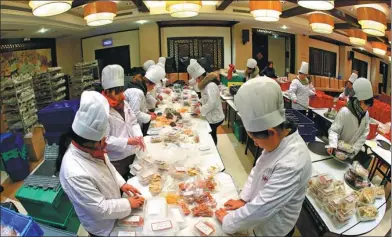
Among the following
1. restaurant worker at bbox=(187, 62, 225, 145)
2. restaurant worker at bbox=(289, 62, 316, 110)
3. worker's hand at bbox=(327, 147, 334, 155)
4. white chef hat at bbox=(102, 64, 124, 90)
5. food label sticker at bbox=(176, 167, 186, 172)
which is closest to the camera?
food label sticker at bbox=(176, 167, 186, 172)

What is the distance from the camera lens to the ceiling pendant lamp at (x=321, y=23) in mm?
1380

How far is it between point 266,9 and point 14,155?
1283 millimetres

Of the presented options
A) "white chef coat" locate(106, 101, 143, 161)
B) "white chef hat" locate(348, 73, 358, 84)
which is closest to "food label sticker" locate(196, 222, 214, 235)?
"white chef coat" locate(106, 101, 143, 161)

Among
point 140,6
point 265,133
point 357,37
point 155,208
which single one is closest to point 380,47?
point 357,37

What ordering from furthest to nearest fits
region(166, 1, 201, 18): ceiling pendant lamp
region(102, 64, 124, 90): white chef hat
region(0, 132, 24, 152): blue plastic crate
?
region(102, 64, 124, 90): white chef hat → region(166, 1, 201, 18): ceiling pendant lamp → region(0, 132, 24, 152): blue plastic crate

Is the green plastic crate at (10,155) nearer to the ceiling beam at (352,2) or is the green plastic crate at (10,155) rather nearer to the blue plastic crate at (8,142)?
the blue plastic crate at (8,142)

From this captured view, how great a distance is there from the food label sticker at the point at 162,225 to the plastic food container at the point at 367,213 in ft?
2.99

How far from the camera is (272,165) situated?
0.95m

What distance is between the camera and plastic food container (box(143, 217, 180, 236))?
1021mm

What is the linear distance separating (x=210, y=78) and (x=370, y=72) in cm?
149

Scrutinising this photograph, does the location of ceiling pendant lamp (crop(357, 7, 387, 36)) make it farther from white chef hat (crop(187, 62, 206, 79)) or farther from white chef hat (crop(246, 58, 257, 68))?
white chef hat (crop(187, 62, 206, 79))

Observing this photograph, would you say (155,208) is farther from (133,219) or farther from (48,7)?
(48,7)

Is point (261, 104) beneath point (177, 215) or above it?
above

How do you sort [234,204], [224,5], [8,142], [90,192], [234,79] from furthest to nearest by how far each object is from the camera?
1. [234,79]
2. [224,5]
3. [234,204]
4. [90,192]
5. [8,142]
